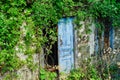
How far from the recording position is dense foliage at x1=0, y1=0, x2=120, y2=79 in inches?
346

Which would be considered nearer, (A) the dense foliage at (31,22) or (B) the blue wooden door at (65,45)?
(A) the dense foliage at (31,22)

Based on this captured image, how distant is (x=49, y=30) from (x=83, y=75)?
2.10 meters

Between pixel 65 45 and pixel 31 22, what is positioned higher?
pixel 31 22

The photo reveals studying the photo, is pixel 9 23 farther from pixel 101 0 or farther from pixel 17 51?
pixel 101 0

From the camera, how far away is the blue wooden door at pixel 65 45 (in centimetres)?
1043

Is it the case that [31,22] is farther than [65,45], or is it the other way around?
[65,45]

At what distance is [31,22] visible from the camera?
936 centimetres

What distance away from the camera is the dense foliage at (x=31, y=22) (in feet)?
28.8

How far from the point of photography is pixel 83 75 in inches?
426

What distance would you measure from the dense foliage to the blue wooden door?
0.25 m

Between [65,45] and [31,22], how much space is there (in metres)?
1.82

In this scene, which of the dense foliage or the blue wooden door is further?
the blue wooden door

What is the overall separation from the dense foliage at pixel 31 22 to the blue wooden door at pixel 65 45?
25 centimetres

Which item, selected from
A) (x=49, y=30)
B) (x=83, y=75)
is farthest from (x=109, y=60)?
(x=49, y=30)
